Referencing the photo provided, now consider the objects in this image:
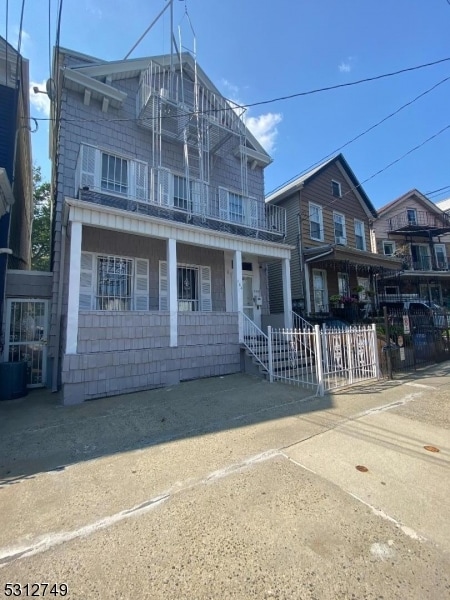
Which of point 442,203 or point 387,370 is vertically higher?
point 442,203

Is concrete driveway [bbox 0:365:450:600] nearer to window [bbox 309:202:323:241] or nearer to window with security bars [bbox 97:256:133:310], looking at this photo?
window with security bars [bbox 97:256:133:310]

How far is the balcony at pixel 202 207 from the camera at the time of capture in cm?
801

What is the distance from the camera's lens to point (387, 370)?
787cm

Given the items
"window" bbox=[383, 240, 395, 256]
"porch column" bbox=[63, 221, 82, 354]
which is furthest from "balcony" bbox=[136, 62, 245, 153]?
"window" bbox=[383, 240, 395, 256]

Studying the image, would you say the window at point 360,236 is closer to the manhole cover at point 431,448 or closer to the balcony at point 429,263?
the balcony at point 429,263

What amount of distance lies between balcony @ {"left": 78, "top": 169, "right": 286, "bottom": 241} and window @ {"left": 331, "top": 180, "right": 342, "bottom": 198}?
5021 mm

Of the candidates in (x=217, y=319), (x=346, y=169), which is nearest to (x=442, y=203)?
(x=346, y=169)

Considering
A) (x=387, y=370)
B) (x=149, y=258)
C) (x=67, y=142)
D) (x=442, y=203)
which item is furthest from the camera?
(x=442, y=203)

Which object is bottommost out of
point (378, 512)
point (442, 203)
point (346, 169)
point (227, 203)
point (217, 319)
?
A: point (378, 512)

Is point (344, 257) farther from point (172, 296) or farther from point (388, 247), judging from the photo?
point (388, 247)

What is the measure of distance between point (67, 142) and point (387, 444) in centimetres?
1005

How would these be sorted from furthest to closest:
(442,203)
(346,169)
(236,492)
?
(442,203) < (346,169) < (236,492)

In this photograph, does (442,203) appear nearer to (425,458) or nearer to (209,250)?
(209,250)

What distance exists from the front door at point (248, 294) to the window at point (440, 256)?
19800mm
